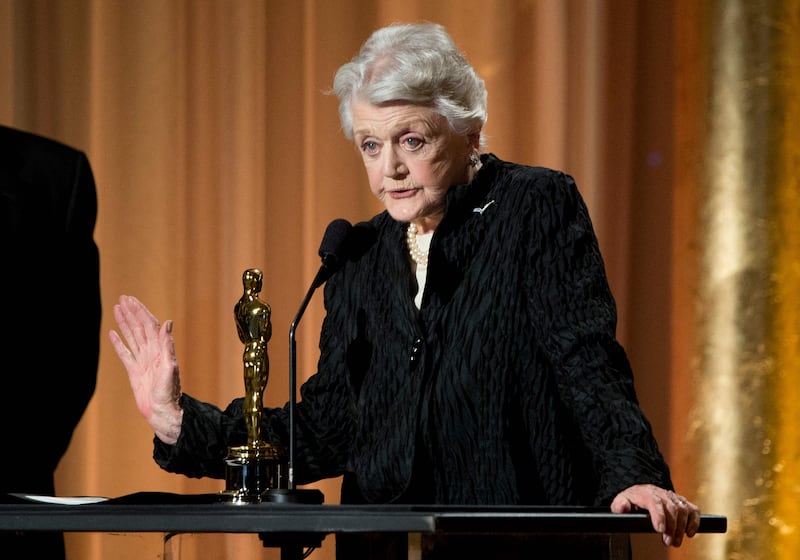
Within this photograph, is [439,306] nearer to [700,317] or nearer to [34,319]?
[34,319]

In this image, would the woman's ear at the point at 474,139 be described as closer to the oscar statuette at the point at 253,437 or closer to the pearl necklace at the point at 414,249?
the pearl necklace at the point at 414,249

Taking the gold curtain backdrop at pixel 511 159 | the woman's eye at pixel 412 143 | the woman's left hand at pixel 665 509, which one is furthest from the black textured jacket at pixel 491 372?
the gold curtain backdrop at pixel 511 159

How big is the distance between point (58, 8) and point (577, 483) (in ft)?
7.60

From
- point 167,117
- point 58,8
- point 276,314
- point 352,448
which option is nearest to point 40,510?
point 352,448

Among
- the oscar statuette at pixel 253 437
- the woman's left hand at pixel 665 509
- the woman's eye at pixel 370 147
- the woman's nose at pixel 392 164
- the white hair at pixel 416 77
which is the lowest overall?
the woman's left hand at pixel 665 509

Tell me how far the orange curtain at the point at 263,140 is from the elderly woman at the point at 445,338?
109 cm

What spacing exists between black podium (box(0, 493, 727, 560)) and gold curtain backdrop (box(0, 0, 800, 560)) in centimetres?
183

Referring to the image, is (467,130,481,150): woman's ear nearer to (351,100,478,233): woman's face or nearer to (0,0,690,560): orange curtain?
(351,100,478,233): woman's face

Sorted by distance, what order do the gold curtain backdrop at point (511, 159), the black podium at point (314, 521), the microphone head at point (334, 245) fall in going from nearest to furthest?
the black podium at point (314, 521), the microphone head at point (334, 245), the gold curtain backdrop at point (511, 159)

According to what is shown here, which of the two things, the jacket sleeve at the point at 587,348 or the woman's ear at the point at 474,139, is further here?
the woman's ear at the point at 474,139

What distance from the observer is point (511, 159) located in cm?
340

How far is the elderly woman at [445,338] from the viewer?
2.08 m

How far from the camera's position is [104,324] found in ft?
11.4

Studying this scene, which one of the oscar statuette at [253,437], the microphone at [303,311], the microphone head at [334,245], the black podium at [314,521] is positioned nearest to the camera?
the black podium at [314,521]
